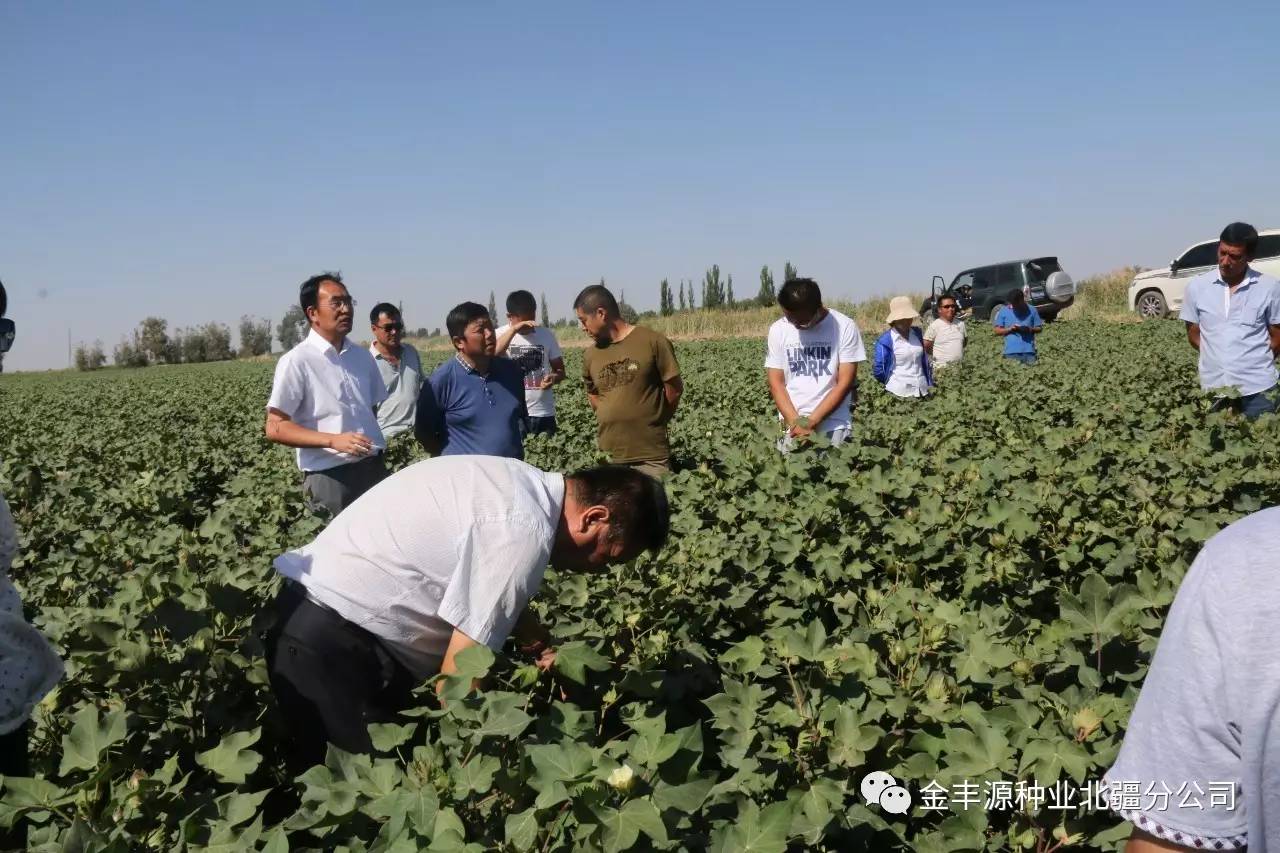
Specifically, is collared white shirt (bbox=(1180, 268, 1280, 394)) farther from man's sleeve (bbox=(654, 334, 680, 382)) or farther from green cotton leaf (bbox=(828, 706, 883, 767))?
green cotton leaf (bbox=(828, 706, 883, 767))

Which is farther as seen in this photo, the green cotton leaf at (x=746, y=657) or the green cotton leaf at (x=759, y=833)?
the green cotton leaf at (x=746, y=657)

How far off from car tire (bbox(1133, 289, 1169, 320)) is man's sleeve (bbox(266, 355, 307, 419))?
22.0 metres

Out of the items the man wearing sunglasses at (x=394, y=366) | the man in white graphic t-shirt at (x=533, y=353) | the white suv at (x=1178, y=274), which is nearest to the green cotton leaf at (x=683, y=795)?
the man in white graphic t-shirt at (x=533, y=353)

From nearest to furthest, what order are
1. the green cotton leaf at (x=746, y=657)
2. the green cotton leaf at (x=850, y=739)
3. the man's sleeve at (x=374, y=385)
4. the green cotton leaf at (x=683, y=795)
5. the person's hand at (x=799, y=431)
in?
the green cotton leaf at (x=683, y=795), the green cotton leaf at (x=850, y=739), the green cotton leaf at (x=746, y=657), the man's sleeve at (x=374, y=385), the person's hand at (x=799, y=431)

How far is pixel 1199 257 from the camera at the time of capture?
20438 millimetres

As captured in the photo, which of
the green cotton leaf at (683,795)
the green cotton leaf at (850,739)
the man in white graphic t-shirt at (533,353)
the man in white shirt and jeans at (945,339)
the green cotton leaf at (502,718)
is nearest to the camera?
the green cotton leaf at (683,795)

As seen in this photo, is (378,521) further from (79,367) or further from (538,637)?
(79,367)

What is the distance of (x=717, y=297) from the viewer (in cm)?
7194

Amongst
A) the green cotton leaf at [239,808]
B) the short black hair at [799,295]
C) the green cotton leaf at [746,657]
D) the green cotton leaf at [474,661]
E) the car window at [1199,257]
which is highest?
the car window at [1199,257]

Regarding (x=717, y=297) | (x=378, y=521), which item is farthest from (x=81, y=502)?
(x=717, y=297)

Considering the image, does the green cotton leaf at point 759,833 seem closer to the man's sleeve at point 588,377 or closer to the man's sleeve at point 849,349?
the man's sleeve at point 849,349

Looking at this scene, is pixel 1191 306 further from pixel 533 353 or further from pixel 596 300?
pixel 533 353

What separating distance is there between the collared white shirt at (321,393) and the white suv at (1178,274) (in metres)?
18.5

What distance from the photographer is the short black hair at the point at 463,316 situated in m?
4.84
